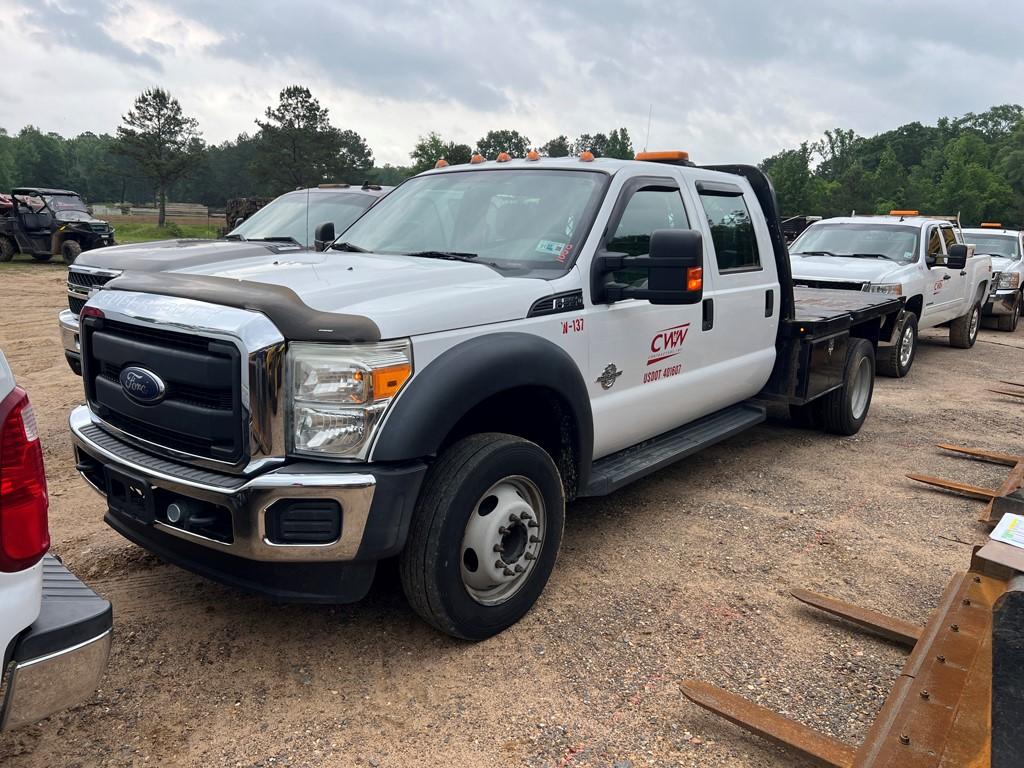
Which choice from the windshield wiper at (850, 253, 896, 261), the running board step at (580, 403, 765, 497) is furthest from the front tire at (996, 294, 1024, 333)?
the running board step at (580, 403, 765, 497)

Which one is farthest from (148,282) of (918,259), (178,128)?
(178,128)

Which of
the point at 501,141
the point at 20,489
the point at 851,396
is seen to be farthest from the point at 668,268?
the point at 501,141

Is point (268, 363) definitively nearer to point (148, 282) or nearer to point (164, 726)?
point (148, 282)

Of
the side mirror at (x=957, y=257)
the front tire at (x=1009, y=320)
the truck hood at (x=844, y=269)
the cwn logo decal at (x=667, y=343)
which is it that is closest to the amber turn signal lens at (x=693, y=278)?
the cwn logo decal at (x=667, y=343)

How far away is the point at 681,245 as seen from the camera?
331cm

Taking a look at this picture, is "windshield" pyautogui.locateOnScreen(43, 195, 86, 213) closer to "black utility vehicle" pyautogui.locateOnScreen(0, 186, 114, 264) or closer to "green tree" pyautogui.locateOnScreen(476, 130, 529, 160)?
"black utility vehicle" pyautogui.locateOnScreen(0, 186, 114, 264)

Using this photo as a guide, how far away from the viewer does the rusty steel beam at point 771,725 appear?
7.98 ft

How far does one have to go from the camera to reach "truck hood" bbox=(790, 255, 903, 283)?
9.17 meters

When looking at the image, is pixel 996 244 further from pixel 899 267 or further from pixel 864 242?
pixel 899 267

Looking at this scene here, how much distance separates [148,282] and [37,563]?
1.47 meters

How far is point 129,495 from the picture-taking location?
290 centimetres

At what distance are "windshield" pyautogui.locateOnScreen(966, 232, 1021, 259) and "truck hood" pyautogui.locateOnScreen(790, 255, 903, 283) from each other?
7.36 metres

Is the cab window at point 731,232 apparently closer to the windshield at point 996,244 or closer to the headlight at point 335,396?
the headlight at point 335,396

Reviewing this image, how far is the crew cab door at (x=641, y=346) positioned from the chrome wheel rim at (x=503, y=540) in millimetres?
641
